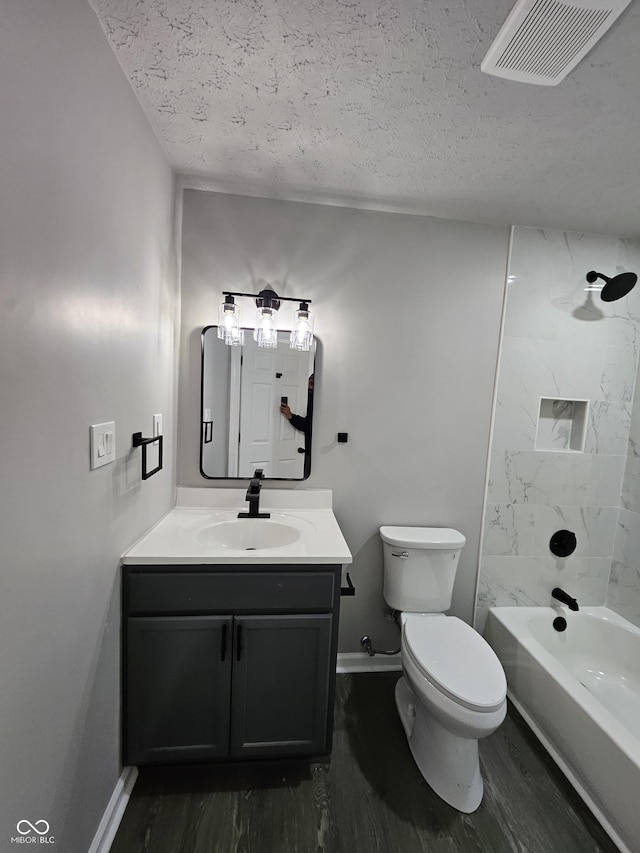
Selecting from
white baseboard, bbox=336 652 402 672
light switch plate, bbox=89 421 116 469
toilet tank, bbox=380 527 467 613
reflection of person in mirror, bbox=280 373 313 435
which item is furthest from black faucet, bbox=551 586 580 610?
light switch plate, bbox=89 421 116 469

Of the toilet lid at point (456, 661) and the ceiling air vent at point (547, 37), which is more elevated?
the ceiling air vent at point (547, 37)

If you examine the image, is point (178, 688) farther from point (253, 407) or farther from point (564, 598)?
point (564, 598)

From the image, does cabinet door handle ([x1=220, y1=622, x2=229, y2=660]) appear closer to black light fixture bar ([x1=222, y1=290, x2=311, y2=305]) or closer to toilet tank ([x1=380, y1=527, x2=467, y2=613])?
toilet tank ([x1=380, y1=527, x2=467, y2=613])

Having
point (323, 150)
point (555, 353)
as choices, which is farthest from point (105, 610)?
point (555, 353)

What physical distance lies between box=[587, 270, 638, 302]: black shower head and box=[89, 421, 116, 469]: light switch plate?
2.34 meters

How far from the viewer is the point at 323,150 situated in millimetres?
1354

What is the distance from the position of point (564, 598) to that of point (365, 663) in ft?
3.82

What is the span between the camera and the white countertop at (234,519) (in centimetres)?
124

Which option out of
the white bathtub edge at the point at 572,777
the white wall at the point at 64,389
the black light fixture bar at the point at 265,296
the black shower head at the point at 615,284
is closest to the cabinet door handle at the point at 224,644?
the white wall at the point at 64,389

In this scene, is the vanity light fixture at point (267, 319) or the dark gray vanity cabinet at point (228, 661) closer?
the dark gray vanity cabinet at point (228, 661)

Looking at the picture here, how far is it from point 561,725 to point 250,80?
2648 millimetres

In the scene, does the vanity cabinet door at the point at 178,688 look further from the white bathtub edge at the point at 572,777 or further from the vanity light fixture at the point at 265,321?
the white bathtub edge at the point at 572,777

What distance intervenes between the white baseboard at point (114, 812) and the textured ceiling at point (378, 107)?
2.34 metres

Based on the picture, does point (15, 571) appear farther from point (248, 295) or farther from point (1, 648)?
point (248, 295)
